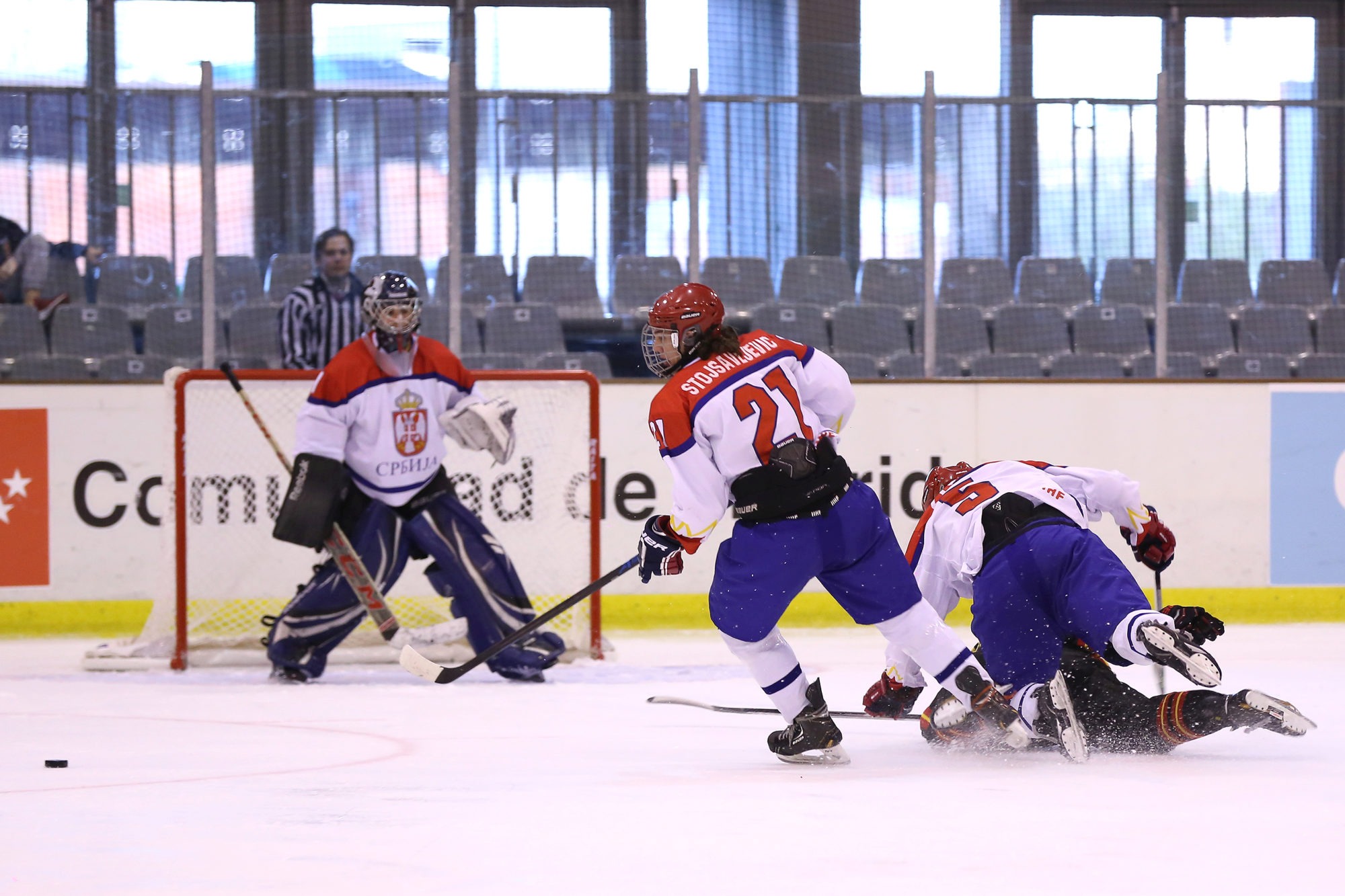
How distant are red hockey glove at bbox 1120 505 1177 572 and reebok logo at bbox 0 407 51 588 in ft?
13.4

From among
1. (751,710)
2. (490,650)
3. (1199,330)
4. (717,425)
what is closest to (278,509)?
(490,650)

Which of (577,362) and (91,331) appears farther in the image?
(577,362)

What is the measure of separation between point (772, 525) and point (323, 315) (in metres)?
3.14

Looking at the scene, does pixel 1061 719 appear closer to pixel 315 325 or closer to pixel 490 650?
pixel 490 650

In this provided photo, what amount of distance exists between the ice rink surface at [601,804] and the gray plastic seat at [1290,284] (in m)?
2.69

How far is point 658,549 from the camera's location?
3336mm

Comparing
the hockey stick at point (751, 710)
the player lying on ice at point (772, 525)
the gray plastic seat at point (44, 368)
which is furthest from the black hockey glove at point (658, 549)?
the gray plastic seat at point (44, 368)

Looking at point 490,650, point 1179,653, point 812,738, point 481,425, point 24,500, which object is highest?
point 481,425

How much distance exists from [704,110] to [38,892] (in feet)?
16.1

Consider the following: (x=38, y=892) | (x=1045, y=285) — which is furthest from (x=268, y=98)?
(x=38, y=892)

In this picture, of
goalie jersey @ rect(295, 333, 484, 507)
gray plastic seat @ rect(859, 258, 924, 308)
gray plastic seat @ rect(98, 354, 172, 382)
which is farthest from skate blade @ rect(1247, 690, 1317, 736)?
gray plastic seat @ rect(98, 354, 172, 382)

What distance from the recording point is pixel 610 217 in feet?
21.6

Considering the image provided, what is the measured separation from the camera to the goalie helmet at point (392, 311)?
16.2ft

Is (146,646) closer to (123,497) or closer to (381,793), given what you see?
(123,497)
